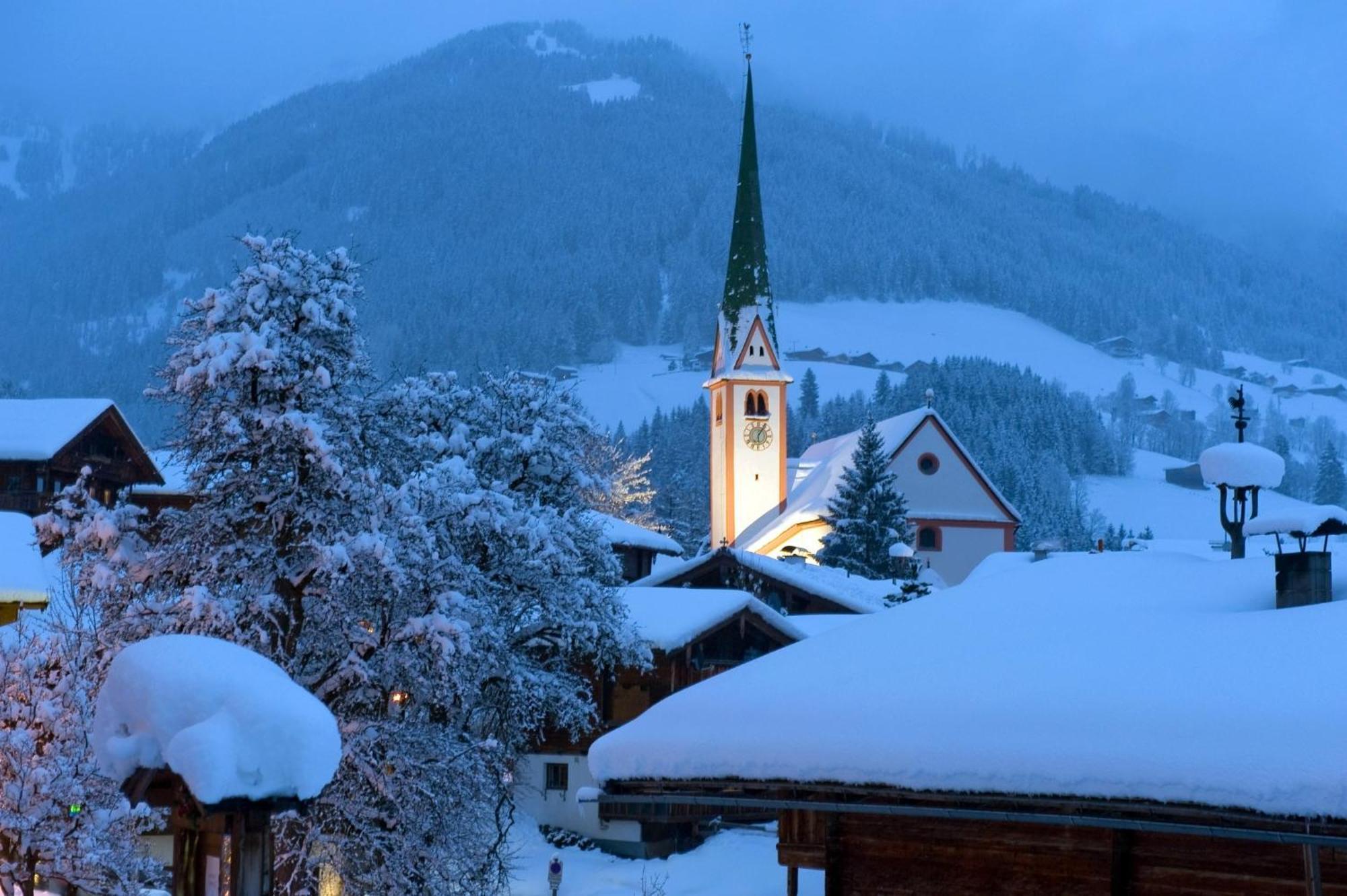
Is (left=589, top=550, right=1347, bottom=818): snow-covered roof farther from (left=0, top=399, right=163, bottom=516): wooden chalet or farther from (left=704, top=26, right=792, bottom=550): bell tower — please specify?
(left=704, top=26, right=792, bottom=550): bell tower

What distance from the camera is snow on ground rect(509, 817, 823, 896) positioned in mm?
29531

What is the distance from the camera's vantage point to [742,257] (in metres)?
85.5

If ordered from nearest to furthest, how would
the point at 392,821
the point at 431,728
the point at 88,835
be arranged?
the point at 88,835
the point at 392,821
the point at 431,728

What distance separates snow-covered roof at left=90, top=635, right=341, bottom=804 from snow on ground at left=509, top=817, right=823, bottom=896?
67.7 ft

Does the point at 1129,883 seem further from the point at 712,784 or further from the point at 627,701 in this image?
the point at 627,701

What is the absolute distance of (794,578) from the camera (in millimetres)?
46219

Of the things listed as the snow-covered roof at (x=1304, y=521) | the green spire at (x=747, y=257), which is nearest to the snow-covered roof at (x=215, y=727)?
the snow-covered roof at (x=1304, y=521)

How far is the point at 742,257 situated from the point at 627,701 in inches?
2070

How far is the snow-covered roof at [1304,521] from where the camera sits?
35.0 ft

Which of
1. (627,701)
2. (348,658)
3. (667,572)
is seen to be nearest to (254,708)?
(348,658)

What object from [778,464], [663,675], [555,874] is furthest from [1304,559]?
[778,464]

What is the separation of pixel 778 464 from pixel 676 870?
49639 millimetres

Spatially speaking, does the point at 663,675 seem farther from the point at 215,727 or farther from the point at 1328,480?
the point at 1328,480

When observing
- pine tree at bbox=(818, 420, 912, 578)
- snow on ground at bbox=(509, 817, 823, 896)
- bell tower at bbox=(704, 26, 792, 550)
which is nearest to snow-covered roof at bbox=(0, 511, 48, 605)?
snow on ground at bbox=(509, 817, 823, 896)
